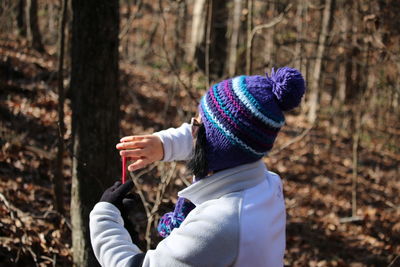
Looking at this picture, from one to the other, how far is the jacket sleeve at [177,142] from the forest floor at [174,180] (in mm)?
2184

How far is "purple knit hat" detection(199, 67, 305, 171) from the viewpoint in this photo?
1.92 meters

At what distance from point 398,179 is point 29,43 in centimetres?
915

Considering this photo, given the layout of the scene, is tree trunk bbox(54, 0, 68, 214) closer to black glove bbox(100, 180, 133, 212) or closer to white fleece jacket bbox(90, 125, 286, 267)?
black glove bbox(100, 180, 133, 212)

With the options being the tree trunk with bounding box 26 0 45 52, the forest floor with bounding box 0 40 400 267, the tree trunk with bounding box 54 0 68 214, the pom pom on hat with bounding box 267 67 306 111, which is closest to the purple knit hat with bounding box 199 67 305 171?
the pom pom on hat with bounding box 267 67 306 111

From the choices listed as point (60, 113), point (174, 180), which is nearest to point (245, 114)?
point (60, 113)

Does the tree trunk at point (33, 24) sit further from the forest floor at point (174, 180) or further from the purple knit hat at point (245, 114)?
the purple knit hat at point (245, 114)

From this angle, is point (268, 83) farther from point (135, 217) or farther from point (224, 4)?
point (224, 4)

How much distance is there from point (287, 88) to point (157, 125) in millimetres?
7658

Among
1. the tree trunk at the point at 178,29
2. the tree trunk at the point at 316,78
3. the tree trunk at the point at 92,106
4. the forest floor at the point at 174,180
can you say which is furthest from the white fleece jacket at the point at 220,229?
the tree trunk at the point at 316,78

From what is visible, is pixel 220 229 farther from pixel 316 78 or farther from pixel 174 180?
pixel 316 78

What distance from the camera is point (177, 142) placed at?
7.19 ft

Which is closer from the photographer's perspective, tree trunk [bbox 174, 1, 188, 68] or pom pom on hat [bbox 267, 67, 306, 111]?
pom pom on hat [bbox 267, 67, 306, 111]

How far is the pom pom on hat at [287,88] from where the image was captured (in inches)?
76.7

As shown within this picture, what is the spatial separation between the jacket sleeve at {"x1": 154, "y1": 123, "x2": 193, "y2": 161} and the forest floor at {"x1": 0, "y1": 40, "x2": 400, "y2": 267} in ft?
7.16
